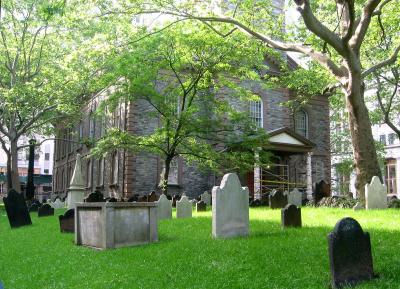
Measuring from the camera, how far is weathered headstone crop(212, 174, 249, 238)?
29.6ft

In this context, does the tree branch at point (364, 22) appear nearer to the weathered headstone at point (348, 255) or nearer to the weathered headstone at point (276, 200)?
the weathered headstone at point (276, 200)

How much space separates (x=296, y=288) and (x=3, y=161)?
84518mm

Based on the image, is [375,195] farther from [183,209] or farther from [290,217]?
[183,209]

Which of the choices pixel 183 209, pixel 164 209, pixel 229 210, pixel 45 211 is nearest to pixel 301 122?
pixel 45 211

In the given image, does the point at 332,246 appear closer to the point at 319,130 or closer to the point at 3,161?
the point at 319,130

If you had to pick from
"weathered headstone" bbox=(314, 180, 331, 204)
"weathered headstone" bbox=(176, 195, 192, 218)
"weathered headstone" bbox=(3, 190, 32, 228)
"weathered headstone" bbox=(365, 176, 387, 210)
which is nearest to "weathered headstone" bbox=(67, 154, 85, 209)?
"weathered headstone" bbox=(3, 190, 32, 228)

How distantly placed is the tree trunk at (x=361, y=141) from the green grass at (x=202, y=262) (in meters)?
5.63

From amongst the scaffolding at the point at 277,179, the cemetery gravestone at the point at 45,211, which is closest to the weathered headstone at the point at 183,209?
the cemetery gravestone at the point at 45,211

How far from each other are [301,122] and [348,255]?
3173cm

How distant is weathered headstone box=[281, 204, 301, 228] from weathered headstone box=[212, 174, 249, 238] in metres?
0.94

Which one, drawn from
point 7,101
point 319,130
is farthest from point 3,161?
point 319,130

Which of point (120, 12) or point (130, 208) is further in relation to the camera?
point (120, 12)

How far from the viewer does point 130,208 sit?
366 inches

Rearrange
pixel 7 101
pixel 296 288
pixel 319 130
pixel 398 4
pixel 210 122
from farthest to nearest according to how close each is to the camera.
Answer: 1. pixel 319 130
2. pixel 7 101
3. pixel 210 122
4. pixel 398 4
5. pixel 296 288
